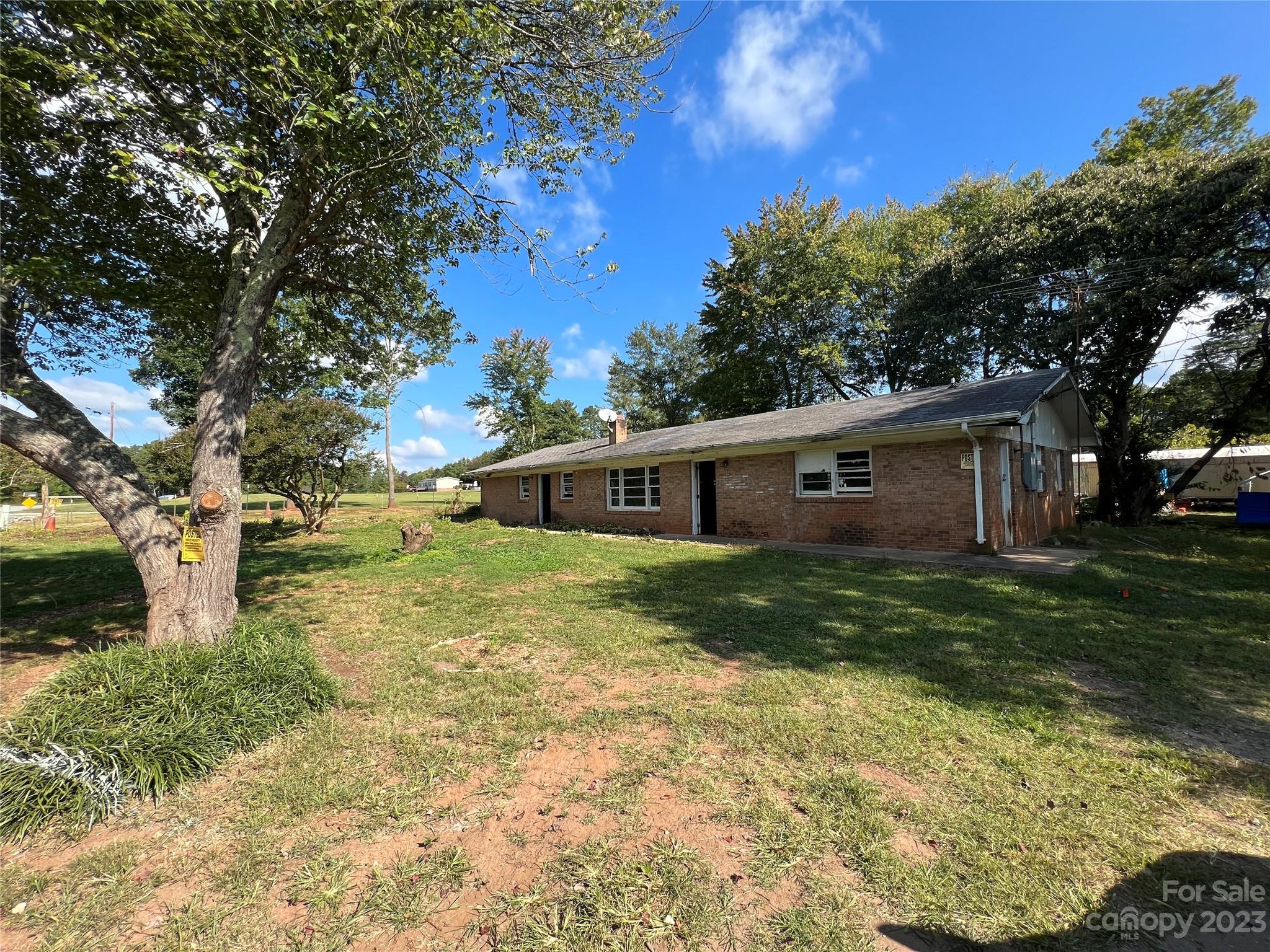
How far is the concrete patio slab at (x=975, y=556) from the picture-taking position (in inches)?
321

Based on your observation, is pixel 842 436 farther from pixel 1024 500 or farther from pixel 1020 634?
pixel 1020 634

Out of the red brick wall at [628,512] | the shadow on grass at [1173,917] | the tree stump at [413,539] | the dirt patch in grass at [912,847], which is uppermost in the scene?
the red brick wall at [628,512]

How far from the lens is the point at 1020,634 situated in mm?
4973

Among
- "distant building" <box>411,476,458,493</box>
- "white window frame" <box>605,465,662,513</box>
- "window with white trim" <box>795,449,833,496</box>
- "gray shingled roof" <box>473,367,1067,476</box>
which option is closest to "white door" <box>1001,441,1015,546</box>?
"gray shingled roof" <box>473,367,1067,476</box>

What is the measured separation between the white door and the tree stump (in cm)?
1261

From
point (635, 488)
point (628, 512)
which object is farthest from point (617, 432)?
point (628, 512)

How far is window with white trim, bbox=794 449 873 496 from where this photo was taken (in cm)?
1078

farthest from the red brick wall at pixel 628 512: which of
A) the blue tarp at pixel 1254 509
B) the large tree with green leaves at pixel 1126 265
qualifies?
the blue tarp at pixel 1254 509

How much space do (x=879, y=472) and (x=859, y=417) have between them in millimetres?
1598

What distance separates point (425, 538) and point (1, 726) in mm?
10103

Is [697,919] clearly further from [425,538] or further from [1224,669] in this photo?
[425,538]

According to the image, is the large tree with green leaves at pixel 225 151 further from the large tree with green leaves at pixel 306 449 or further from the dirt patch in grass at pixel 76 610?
the large tree with green leaves at pixel 306 449

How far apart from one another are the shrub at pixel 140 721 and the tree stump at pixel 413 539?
8646 mm

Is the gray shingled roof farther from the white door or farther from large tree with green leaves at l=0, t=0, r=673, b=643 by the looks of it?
large tree with green leaves at l=0, t=0, r=673, b=643
